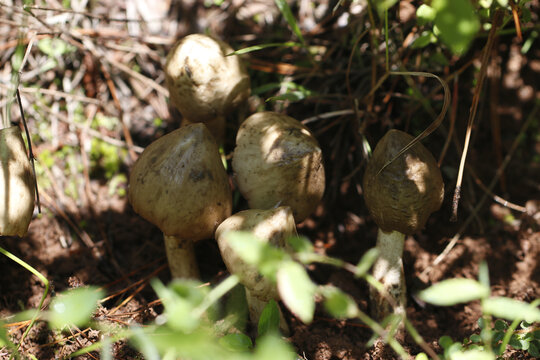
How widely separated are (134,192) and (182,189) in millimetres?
259

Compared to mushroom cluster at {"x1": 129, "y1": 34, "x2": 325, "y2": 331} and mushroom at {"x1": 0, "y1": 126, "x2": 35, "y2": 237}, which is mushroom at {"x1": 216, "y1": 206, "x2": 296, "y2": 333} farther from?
mushroom at {"x1": 0, "y1": 126, "x2": 35, "y2": 237}

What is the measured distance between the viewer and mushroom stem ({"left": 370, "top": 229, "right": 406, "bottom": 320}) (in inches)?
88.0

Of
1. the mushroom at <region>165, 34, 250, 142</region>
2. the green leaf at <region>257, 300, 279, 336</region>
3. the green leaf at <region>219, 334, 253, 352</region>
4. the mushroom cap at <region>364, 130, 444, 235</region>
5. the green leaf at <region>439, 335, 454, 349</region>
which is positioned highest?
the mushroom at <region>165, 34, 250, 142</region>

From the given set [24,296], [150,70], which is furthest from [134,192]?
[150,70]

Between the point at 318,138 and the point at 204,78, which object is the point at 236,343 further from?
the point at 318,138

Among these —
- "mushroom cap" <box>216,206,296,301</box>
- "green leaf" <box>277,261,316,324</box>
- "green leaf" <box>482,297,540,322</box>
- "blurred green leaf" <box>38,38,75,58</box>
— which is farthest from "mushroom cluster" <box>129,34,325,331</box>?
"blurred green leaf" <box>38,38,75,58</box>

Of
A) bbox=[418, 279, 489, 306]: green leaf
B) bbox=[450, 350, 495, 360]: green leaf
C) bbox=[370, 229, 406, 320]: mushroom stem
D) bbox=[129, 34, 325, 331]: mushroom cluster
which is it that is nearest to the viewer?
bbox=[418, 279, 489, 306]: green leaf

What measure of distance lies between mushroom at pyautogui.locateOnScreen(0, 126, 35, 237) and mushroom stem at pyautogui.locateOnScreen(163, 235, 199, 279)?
682 millimetres

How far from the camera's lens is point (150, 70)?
3016 mm

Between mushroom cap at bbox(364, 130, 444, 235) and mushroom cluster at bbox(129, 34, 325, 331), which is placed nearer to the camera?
mushroom cluster at bbox(129, 34, 325, 331)

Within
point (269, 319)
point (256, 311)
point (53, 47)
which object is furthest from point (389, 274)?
point (53, 47)

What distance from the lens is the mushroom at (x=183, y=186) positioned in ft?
6.25

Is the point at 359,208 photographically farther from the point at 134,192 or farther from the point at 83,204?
the point at 83,204

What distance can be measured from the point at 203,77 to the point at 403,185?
1.05m
